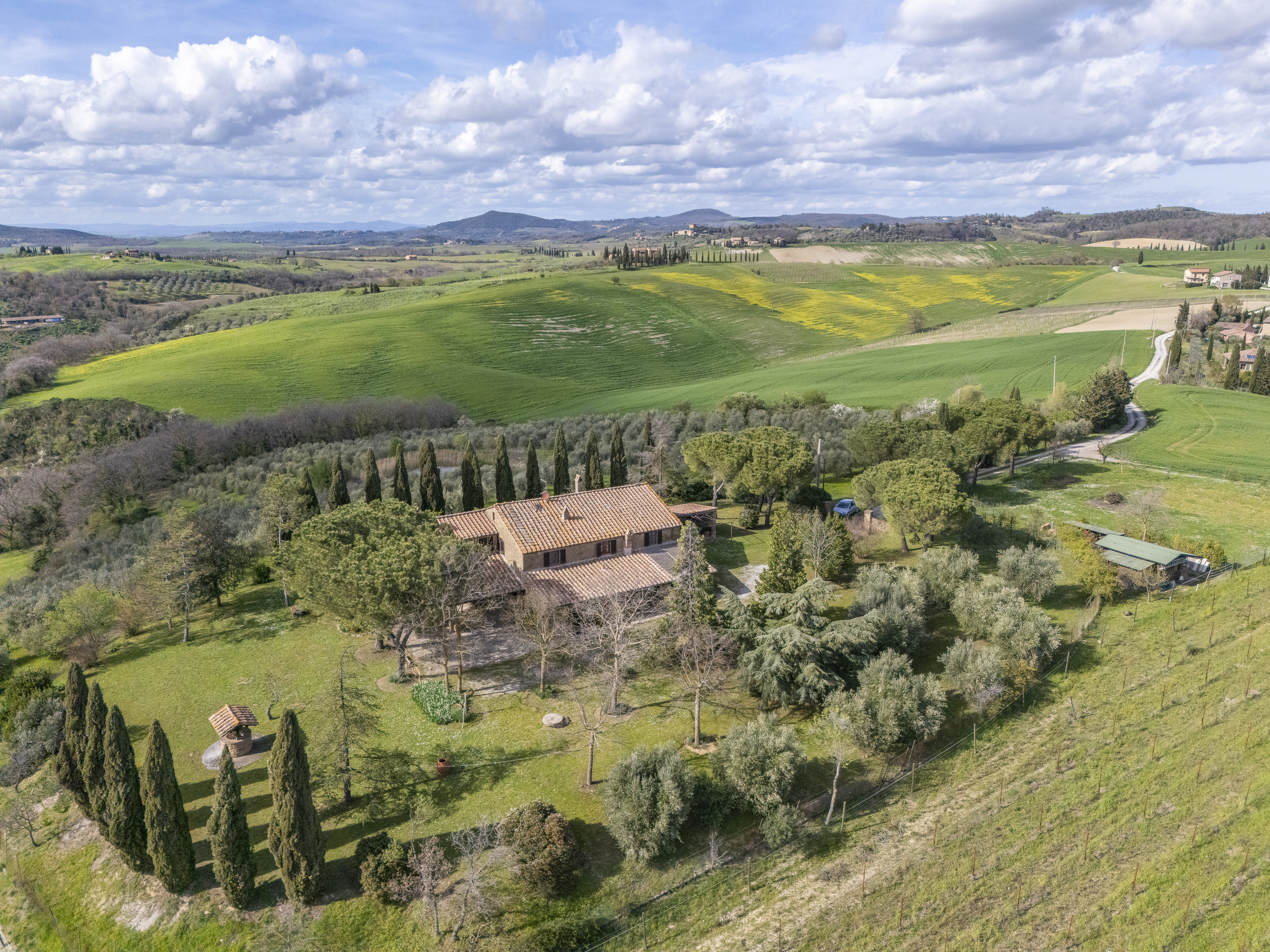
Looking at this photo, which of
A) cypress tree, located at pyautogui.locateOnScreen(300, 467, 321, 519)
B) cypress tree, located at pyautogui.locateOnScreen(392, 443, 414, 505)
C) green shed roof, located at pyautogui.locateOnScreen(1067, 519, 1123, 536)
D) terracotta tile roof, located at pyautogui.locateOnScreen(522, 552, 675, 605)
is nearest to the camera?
terracotta tile roof, located at pyautogui.locateOnScreen(522, 552, 675, 605)

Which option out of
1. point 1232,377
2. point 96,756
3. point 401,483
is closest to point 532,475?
point 401,483

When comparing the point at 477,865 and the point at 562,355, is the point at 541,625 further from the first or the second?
the point at 562,355

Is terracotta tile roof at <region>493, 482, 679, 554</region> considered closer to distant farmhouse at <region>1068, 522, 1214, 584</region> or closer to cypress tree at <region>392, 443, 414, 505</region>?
cypress tree at <region>392, 443, 414, 505</region>

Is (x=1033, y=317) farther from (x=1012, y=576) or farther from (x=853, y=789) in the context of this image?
(x=853, y=789)

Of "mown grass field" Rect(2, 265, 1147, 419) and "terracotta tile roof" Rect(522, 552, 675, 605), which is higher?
"mown grass field" Rect(2, 265, 1147, 419)

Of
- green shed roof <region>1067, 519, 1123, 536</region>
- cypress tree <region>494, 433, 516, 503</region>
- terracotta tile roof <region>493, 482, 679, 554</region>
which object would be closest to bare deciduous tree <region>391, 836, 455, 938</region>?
terracotta tile roof <region>493, 482, 679, 554</region>

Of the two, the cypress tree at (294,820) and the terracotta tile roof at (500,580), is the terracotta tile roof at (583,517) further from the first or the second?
the cypress tree at (294,820)
